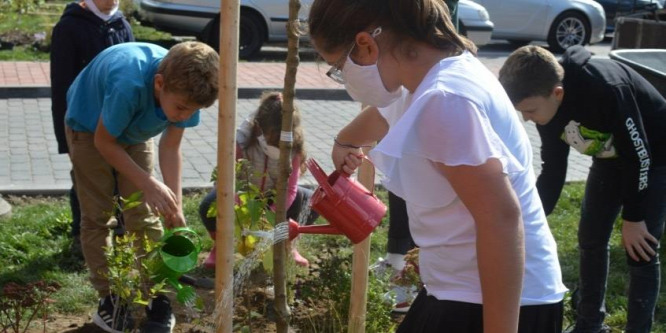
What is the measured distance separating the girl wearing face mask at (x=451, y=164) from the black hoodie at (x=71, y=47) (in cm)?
294

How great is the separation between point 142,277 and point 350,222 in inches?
41.4

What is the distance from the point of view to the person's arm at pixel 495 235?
175 centimetres

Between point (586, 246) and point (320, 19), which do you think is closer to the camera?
point (320, 19)

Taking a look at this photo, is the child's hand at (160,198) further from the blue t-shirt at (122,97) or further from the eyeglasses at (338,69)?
the eyeglasses at (338,69)

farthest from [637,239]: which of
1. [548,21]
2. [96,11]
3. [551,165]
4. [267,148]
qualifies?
[548,21]

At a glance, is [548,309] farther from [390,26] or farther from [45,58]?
[45,58]

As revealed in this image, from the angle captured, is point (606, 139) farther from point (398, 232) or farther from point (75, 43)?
point (75, 43)

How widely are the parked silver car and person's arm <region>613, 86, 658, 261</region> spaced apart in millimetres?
12025

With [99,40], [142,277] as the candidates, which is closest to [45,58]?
[99,40]

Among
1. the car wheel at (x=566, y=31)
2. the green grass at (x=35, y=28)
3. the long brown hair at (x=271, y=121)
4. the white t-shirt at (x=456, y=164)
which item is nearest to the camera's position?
the white t-shirt at (x=456, y=164)

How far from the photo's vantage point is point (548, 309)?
6.72 feet

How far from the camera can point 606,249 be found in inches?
160

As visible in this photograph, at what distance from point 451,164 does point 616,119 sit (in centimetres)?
191

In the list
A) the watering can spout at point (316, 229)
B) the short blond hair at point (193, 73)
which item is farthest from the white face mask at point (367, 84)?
the short blond hair at point (193, 73)
